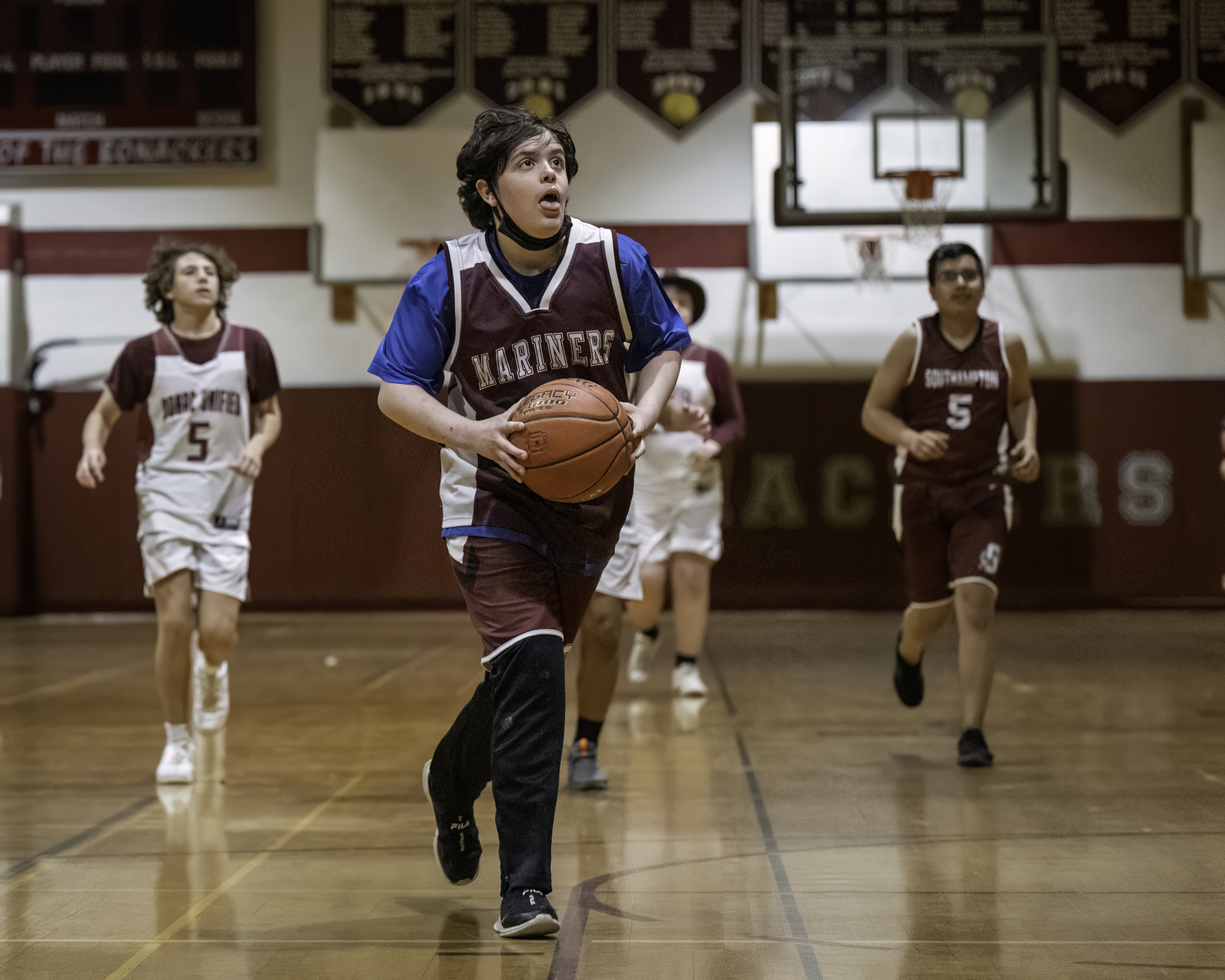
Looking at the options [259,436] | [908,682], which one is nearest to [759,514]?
[908,682]

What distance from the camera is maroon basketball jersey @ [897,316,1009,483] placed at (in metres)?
5.22

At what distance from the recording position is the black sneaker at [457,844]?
3.39 meters

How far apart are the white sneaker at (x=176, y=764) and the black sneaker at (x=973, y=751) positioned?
270 centimetres

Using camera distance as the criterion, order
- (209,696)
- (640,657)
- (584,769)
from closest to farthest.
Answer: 1. (584,769)
2. (209,696)
3. (640,657)

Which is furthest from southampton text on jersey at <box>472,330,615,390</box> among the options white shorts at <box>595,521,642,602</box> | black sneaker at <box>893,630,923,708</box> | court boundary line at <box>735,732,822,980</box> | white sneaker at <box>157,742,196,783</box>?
black sneaker at <box>893,630,923,708</box>

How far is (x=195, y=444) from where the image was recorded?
5348mm

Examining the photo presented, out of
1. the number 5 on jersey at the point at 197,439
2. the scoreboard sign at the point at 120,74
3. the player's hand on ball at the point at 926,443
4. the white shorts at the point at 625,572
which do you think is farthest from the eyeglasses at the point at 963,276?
the scoreboard sign at the point at 120,74

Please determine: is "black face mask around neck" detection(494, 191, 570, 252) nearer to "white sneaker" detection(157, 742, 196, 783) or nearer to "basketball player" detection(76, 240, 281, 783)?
"basketball player" detection(76, 240, 281, 783)

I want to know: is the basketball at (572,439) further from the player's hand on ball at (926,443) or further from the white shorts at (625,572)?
the player's hand on ball at (926,443)

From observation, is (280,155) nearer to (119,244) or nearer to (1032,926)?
(119,244)

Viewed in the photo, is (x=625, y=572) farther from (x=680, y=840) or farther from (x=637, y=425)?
(x=637, y=425)

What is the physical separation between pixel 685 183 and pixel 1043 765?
710 centimetres

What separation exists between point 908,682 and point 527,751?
3131 mm

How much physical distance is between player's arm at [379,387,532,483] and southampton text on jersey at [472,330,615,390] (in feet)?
0.25
